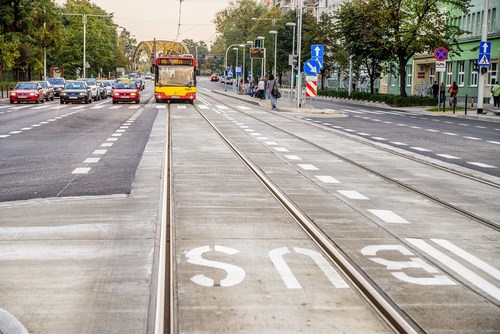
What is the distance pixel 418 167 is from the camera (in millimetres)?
16719

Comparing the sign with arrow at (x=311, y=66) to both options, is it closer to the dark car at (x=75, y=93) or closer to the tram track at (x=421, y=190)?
the dark car at (x=75, y=93)

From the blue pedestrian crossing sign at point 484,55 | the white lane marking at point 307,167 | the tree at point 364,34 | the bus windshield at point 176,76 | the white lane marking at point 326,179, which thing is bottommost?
the white lane marking at point 307,167

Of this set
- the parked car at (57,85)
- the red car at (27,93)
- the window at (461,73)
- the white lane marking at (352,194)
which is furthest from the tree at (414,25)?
the white lane marking at (352,194)

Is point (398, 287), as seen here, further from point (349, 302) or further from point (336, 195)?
point (336, 195)

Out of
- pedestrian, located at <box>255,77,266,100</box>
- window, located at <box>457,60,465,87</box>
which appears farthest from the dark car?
window, located at <box>457,60,465,87</box>

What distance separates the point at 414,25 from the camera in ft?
200

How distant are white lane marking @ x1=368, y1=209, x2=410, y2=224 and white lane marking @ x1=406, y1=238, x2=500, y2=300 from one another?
114cm

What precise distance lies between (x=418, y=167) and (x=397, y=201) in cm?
526

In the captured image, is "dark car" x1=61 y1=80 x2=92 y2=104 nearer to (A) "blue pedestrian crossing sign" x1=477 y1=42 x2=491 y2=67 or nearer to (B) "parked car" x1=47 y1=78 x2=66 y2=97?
(B) "parked car" x1=47 y1=78 x2=66 y2=97

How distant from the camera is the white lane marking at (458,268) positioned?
6.66m

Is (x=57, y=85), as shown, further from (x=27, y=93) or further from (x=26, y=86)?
(x=27, y=93)

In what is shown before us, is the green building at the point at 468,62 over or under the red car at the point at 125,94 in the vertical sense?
over

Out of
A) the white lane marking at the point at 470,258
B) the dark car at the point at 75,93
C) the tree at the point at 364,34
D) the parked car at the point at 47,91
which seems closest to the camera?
the white lane marking at the point at 470,258

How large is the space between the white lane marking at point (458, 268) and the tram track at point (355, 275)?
806 millimetres
